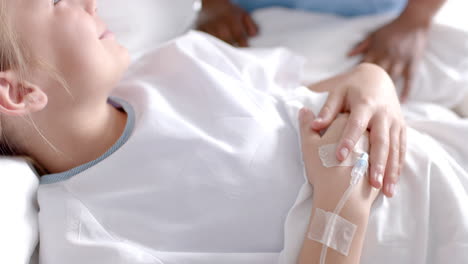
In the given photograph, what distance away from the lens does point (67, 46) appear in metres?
0.95

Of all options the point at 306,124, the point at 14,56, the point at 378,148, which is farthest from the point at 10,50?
the point at 378,148

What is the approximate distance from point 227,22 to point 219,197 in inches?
30.7

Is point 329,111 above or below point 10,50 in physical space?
below

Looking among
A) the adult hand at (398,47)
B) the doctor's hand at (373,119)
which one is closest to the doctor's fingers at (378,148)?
the doctor's hand at (373,119)

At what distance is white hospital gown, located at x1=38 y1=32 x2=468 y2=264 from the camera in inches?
36.0

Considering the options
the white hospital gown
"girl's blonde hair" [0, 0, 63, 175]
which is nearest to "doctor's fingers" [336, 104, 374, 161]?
the white hospital gown

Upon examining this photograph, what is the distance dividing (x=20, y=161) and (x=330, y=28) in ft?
3.05

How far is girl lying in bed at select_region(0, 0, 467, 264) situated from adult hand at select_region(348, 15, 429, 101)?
1.02 feet

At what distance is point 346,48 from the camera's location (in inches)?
56.9

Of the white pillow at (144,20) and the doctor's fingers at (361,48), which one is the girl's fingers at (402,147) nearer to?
the doctor's fingers at (361,48)

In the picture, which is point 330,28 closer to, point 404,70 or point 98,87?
point 404,70

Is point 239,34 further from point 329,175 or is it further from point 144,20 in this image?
point 329,175

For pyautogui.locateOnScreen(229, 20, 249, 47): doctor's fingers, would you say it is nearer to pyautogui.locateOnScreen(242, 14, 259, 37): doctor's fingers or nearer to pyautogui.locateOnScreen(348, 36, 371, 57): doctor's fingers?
pyautogui.locateOnScreen(242, 14, 259, 37): doctor's fingers

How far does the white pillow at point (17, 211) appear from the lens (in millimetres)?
861
